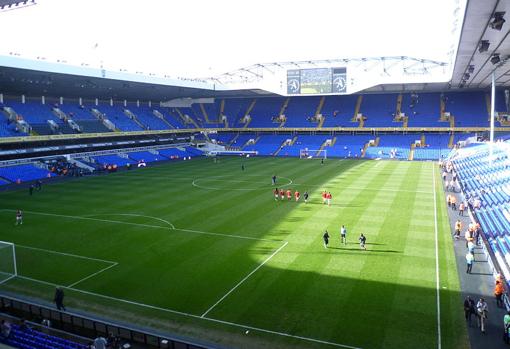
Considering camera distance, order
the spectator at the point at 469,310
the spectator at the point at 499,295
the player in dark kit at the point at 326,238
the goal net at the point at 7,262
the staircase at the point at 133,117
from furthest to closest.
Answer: the staircase at the point at 133,117 < the player in dark kit at the point at 326,238 < the goal net at the point at 7,262 < the spectator at the point at 499,295 < the spectator at the point at 469,310

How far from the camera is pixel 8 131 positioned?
155ft

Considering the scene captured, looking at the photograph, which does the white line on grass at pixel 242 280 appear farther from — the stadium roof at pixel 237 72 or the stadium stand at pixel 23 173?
the stadium stand at pixel 23 173

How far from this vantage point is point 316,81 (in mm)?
62594

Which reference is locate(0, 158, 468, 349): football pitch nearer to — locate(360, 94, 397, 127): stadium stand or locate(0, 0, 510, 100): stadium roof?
locate(0, 0, 510, 100): stadium roof

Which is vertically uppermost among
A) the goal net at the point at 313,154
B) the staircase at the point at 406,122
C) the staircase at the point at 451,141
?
the staircase at the point at 406,122

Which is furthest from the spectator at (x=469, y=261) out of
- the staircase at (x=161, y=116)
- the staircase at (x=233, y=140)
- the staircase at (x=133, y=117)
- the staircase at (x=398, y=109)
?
the staircase at (x=161, y=116)

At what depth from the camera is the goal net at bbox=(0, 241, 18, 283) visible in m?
18.4

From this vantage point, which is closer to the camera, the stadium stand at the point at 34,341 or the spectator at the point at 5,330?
the stadium stand at the point at 34,341

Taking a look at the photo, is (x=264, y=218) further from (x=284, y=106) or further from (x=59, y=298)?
(x=284, y=106)

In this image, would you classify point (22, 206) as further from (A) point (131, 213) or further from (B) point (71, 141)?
(B) point (71, 141)

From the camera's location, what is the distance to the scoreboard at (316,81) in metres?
61.5

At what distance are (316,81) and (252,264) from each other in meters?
48.4

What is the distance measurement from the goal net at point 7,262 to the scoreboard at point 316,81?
50.8 metres

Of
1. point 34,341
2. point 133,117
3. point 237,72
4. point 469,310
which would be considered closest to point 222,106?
point 237,72
